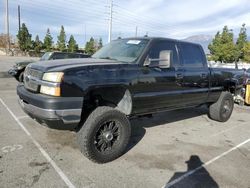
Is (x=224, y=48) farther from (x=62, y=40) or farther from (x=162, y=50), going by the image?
(x=162, y=50)

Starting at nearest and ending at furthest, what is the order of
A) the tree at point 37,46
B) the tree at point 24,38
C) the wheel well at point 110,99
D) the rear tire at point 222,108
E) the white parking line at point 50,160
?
the white parking line at point 50,160, the wheel well at point 110,99, the rear tire at point 222,108, the tree at point 24,38, the tree at point 37,46

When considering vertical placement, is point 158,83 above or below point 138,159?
above

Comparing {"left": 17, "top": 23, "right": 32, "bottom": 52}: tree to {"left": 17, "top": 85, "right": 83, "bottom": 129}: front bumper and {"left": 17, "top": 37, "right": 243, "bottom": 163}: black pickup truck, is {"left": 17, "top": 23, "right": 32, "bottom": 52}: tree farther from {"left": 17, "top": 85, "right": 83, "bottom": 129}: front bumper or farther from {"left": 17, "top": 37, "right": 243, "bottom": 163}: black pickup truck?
{"left": 17, "top": 85, "right": 83, "bottom": 129}: front bumper

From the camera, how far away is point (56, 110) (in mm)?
3346

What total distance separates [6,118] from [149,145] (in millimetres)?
3414

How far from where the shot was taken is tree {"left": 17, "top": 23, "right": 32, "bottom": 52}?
49.2 metres

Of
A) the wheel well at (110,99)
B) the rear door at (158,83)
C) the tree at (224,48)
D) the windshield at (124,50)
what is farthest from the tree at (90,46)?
the wheel well at (110,99)

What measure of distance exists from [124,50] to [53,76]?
1.73 m

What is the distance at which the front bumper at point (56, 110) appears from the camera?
3.34 m

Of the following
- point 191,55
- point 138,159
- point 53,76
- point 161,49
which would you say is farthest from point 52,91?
point 191,55

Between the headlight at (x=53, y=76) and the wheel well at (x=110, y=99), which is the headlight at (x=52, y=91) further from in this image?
the wheel well at (x=110, y=99)

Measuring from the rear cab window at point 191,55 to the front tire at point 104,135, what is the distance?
211 centimetres

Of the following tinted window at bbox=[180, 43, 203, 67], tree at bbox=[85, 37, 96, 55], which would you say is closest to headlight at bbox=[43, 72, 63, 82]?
tinted window at bbox=[180, 43, 203, 67]

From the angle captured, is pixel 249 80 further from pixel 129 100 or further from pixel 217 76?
pixel 129 100
